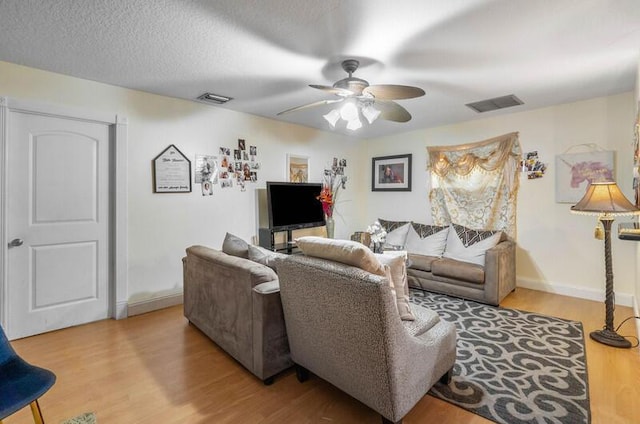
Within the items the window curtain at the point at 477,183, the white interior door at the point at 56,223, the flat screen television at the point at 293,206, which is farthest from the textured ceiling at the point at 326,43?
the flat screen television at the point at 293,206

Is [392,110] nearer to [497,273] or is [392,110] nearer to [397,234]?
[497,273]

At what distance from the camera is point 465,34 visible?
2.16 metres

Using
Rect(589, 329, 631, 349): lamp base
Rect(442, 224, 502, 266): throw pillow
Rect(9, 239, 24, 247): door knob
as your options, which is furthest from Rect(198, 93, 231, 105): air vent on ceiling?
Rect(589, 329, 631, 349): lamp base

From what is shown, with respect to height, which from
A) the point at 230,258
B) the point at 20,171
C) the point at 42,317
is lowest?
the point at 42,317

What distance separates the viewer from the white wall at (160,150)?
2932 millimetres

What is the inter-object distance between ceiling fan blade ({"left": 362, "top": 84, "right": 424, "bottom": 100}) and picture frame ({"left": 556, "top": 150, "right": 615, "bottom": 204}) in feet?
8.83

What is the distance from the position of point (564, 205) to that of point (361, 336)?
3.75 metres

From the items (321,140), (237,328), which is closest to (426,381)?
(237,328)


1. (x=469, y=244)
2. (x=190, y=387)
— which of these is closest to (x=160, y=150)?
(x=190, y=387)

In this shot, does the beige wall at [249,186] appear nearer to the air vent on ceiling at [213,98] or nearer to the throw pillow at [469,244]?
the air vent on ceiling at [213,98]

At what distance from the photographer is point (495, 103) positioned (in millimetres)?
3742

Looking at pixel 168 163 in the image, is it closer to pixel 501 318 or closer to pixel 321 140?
pixel 321 140

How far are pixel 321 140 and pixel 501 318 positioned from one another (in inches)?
141

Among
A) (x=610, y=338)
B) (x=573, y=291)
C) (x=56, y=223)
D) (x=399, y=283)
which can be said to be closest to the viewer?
(x=399, y=283)
